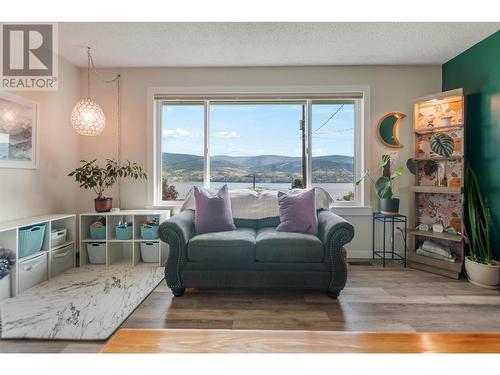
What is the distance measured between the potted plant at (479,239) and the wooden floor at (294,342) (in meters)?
2.34

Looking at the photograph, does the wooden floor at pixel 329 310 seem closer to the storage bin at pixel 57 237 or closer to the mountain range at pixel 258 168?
the storage bin at pixel 57 237

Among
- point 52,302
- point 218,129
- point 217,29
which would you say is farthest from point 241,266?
point 217,29

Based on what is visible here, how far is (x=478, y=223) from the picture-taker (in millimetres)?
2584

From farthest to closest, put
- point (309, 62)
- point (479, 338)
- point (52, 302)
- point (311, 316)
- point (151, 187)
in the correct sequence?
point (151, 187) < point (309, 62) < point (52, 302) < point (311, 316) < point (479, 338)

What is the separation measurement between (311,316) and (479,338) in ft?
4.38

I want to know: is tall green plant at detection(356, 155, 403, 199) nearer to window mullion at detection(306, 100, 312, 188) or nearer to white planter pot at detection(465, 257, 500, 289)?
window mullion at detection(306, 100, 312, 188)

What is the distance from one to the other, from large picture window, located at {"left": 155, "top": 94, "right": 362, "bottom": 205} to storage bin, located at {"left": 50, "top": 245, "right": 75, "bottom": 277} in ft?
3.72

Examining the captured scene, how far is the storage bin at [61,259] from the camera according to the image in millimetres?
2693

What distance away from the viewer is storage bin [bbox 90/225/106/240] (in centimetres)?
304

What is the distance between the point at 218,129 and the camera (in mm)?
3510

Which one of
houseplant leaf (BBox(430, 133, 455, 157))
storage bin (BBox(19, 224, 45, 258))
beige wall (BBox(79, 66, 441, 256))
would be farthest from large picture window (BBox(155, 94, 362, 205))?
storage bin (BBox(19, 224, 45, 258))

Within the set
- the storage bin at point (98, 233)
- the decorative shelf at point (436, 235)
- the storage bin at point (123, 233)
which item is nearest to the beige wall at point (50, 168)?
the storage bin at point (98, 233)

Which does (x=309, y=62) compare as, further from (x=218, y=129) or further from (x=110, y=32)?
(x=110, y=32)

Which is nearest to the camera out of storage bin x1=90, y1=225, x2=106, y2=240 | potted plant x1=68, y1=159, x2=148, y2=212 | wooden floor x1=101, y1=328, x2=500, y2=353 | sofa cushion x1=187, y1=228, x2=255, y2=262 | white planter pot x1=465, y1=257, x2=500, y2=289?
wooden floor x1=101, y1=328, x2=500, y2=353
